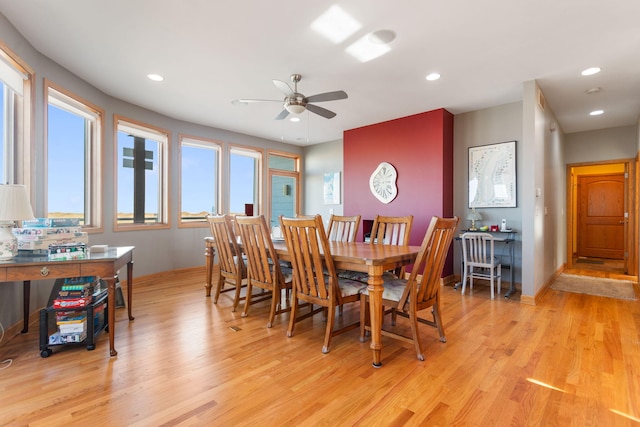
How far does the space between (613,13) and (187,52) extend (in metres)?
3.53

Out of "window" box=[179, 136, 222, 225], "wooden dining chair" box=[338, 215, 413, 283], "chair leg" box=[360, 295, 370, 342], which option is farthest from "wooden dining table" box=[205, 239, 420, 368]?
"window" box=[179, 136, 222, 225]

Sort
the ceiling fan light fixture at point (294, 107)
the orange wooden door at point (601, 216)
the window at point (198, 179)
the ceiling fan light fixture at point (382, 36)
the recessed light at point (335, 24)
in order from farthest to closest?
the orange wooden door at point (601, 216)
the window at point (198, 179)
the ceiling fan light fixture at point (294, 107)
the ceiling fan light fixture at point (382, 36)
the recessed light at point (335, 24)

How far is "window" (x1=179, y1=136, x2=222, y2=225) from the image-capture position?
5391 mm

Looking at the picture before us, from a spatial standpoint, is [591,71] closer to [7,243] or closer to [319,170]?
[319,170]

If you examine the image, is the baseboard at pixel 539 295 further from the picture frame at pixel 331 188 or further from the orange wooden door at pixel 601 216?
the picture frame at pixel 331 188

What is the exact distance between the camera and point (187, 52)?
299 centimetres

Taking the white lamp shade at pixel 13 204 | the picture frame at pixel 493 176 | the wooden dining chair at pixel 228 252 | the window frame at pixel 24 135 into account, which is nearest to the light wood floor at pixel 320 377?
the wooden dining chair at pixel 228 252

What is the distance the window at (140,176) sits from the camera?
4473mm

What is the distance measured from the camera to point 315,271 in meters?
2.38

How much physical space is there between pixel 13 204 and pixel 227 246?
1.70m

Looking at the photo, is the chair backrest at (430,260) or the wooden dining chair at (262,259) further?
the wooden dining chair at (262,259)

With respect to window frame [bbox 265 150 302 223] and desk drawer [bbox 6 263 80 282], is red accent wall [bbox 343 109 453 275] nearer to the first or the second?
window frame [bbox 265 150 302 223]

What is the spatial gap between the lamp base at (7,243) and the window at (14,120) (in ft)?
2.46

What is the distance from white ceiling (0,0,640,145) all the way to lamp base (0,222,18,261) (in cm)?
165
